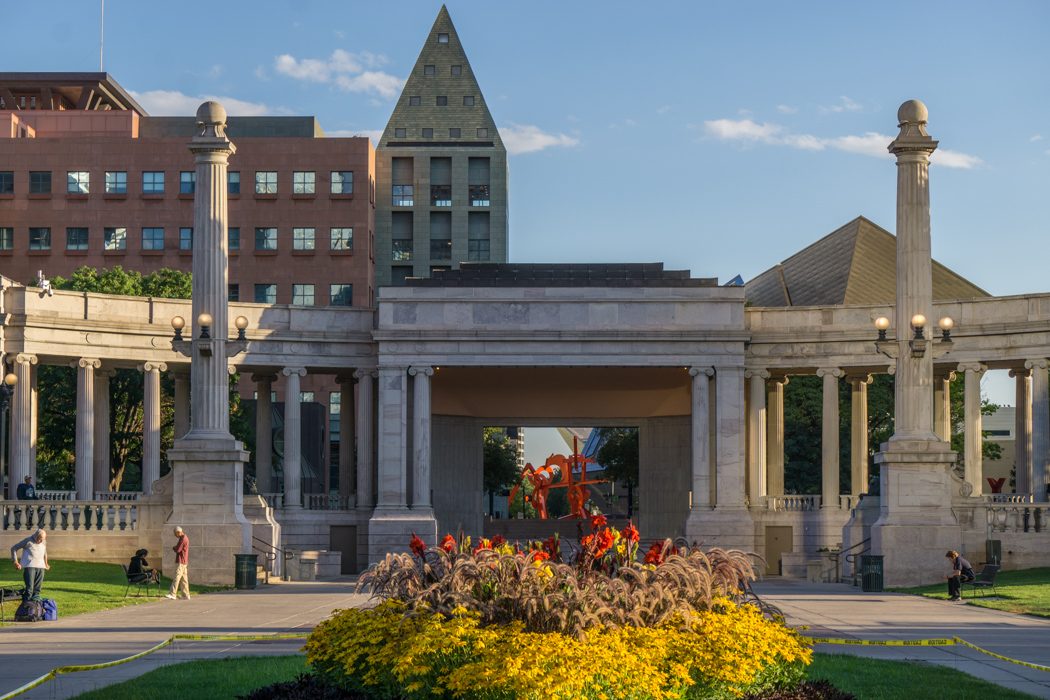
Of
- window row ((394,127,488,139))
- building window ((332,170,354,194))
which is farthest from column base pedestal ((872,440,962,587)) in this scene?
window row ((394,127,488,139))

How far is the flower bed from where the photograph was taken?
16.8 m

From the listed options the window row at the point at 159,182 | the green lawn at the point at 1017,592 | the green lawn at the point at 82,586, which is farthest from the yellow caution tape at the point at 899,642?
the window row at the point at 159,182

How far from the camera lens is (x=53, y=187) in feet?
384

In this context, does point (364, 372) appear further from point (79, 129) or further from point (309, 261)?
point (79, 129)

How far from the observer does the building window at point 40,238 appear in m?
117

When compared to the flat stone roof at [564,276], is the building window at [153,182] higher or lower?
higher

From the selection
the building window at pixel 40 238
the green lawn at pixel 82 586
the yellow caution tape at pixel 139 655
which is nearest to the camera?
the yellow caution tape at pixel 139 655

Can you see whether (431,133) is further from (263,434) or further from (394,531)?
(394,531)

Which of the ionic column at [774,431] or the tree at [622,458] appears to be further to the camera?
the tree at [622,458]

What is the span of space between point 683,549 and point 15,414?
47659mm

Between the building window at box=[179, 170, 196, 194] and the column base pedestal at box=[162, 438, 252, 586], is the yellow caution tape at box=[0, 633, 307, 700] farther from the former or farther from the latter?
the building window at box=[179, 170, 196, 194]

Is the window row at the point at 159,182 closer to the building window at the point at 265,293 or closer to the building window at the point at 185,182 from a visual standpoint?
the building window at the point at 185,182

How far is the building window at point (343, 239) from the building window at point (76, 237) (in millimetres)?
19480

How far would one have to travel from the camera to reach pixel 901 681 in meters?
22.0
